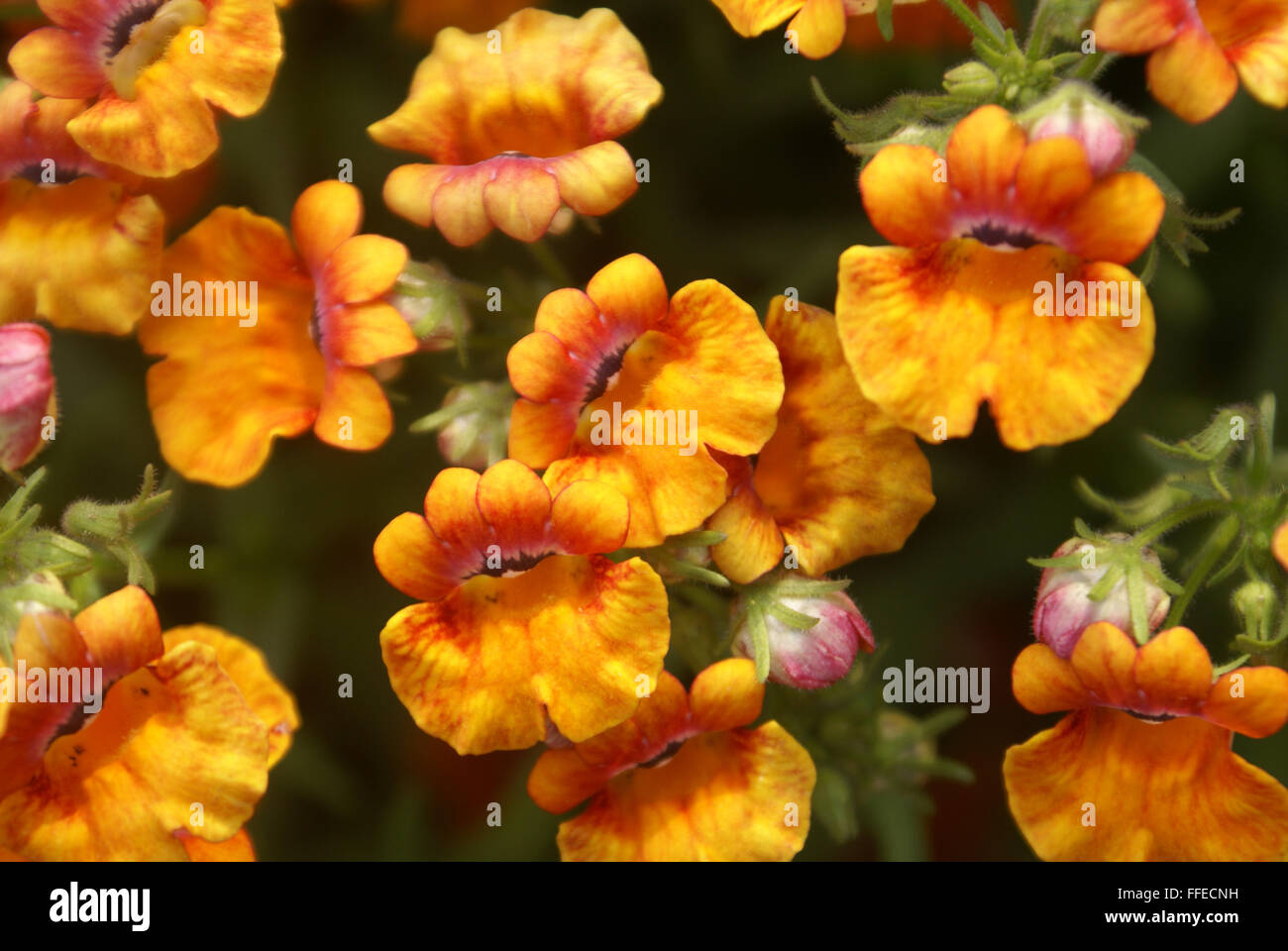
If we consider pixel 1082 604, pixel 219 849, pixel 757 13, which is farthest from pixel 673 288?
pixel 219 849

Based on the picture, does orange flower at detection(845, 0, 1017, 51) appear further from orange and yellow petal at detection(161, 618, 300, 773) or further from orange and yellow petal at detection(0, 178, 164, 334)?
orange and yellow petal at detection(161, 618, 300, 773)

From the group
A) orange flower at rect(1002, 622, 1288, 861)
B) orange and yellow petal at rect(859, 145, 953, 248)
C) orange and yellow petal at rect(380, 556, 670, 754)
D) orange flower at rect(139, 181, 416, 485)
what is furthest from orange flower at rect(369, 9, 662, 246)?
orange flower at rect(1002, 622, 1288, 861)

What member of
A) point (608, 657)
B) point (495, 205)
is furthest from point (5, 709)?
point (495, 205)

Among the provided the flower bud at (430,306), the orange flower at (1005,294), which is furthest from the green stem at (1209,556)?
the flower bud at (430,306)

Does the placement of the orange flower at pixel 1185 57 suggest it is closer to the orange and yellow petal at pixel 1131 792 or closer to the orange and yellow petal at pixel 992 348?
the orange and yellow petal at pixel 992 348

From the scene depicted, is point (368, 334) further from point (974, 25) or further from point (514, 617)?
point (974, 25)
